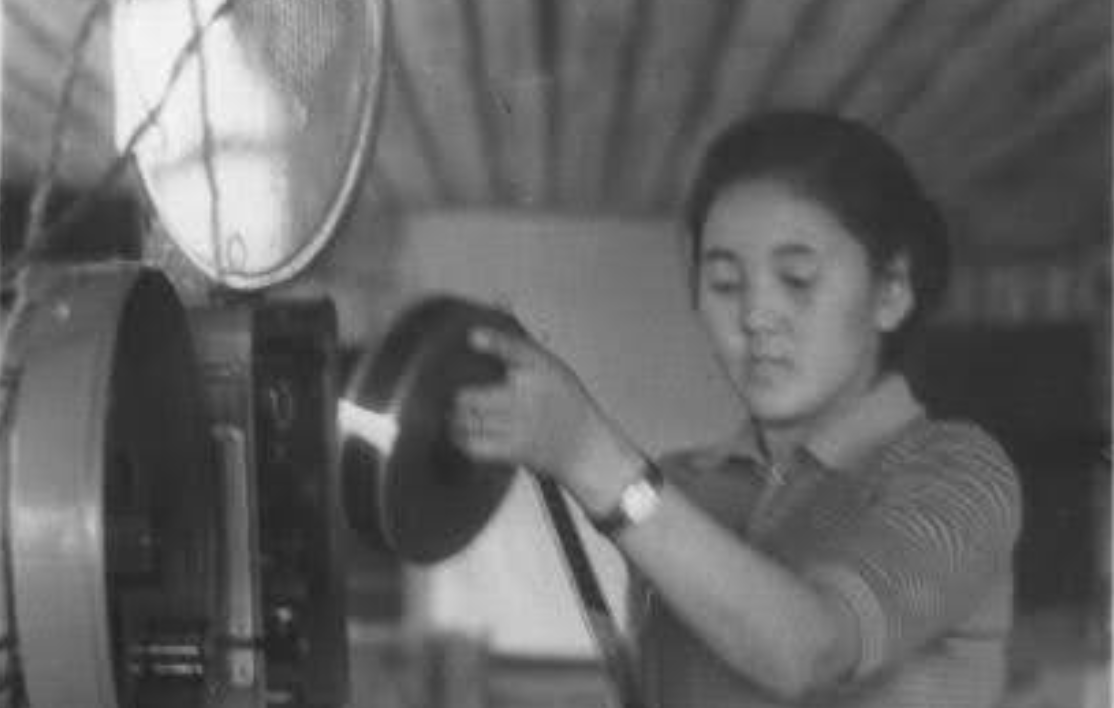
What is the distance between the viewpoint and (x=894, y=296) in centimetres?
130

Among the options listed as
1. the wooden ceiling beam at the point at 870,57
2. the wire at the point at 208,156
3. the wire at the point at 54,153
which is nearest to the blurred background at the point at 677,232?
the wooden ceiling beam at the point at 870,57

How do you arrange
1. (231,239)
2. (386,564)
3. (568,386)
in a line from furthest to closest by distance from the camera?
(231,239) → (386,564) → (568,386)

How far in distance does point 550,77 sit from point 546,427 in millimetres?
302

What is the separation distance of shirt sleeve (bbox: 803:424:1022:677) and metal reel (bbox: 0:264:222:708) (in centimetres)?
57

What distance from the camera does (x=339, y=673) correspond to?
142cm

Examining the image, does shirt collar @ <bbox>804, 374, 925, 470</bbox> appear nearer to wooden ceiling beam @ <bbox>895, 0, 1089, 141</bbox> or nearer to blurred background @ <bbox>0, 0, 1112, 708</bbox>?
blurred background @ <bbox>0, 0, 1112, 708</bbox>

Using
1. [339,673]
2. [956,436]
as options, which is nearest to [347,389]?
[339,673]

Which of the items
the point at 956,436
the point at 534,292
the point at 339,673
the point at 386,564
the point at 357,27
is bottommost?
the point at 339,673

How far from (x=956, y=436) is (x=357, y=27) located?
0.62m

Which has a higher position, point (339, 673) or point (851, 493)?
point (851, 493)

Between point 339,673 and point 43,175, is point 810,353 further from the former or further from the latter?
point 43,175

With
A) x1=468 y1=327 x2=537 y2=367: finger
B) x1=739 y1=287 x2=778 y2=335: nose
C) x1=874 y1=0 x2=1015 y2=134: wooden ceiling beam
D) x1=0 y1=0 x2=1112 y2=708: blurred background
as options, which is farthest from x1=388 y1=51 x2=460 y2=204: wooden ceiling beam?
x1=874 y1=0 x2=1015 y2=134: wooden ceiling beam

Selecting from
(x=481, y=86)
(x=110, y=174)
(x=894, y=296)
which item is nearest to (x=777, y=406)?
(x=894, y=296)

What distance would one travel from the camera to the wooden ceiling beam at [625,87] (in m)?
1.34
